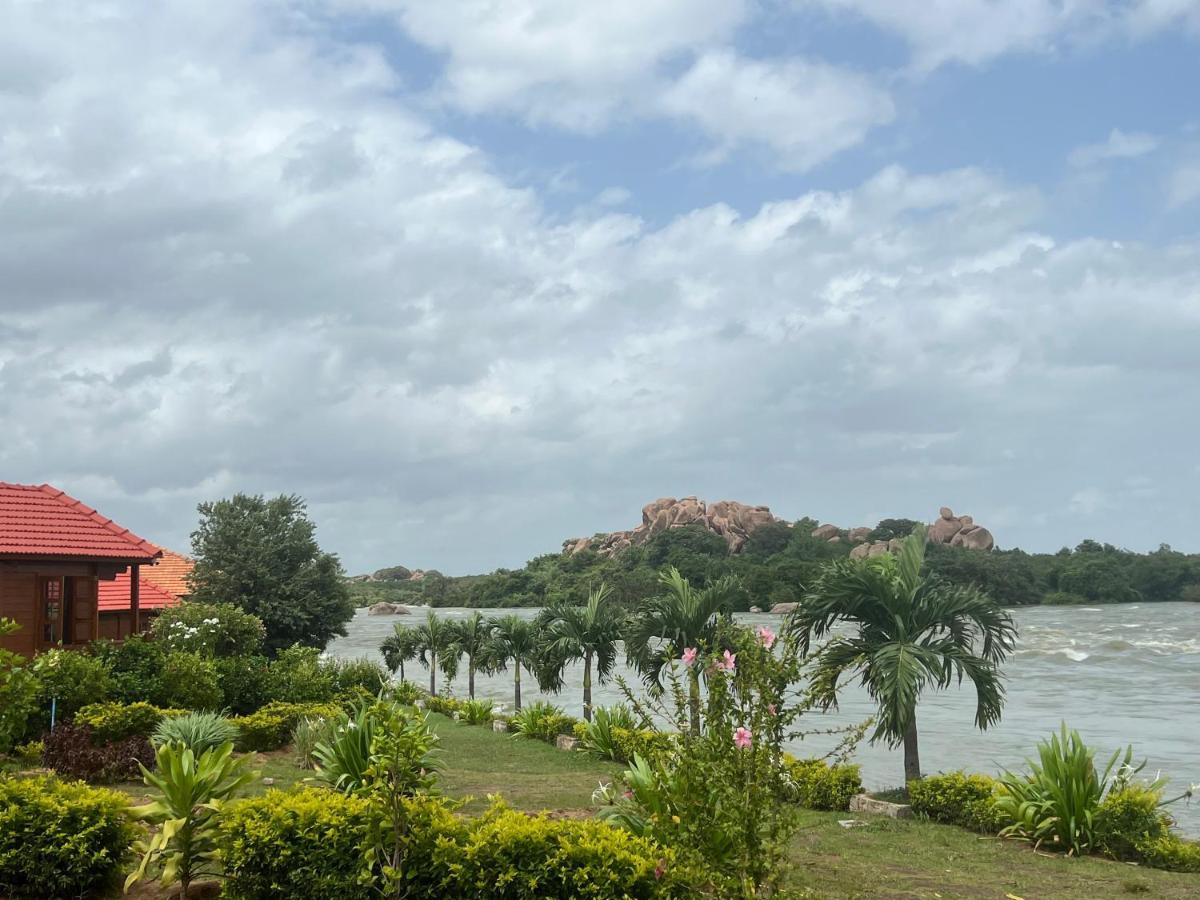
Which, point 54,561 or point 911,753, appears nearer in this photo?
point 911,753

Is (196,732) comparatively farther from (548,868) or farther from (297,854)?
(548,868)

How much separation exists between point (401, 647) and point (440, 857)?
130ft

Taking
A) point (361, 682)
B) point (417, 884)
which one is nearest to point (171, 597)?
point (361, 682)

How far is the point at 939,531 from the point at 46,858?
9324 centimetres

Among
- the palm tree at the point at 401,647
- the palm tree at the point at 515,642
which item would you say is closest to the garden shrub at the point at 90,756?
the palm tree at the point at 515,642

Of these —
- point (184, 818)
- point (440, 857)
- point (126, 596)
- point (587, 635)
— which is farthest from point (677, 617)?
point (126, 596)

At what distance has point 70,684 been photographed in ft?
49.9

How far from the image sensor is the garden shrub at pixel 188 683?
55.3 feet

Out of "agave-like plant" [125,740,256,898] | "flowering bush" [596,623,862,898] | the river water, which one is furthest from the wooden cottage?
the river water

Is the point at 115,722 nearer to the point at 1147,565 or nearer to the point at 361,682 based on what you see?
the point at 361,682

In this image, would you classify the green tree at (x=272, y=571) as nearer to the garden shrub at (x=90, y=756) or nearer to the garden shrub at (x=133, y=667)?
the garden shrub at (x=133, y=667)

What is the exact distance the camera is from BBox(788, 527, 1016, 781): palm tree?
50.5ft

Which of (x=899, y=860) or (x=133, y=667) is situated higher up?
(x=133, y=667)

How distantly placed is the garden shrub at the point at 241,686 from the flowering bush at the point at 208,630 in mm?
1667
